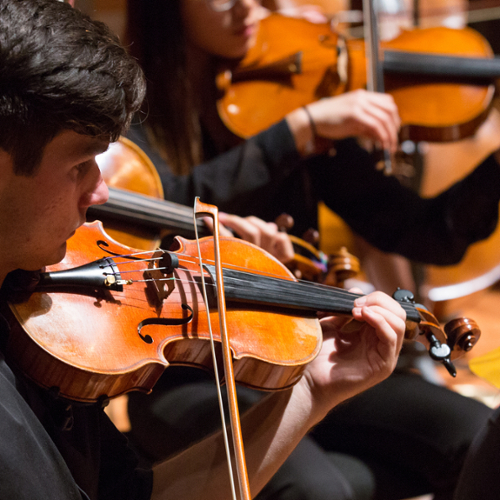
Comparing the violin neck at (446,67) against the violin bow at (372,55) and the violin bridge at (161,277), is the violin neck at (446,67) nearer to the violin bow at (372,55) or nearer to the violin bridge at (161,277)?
the violin bow at (372,55)

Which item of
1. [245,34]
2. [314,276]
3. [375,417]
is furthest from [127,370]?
[245,34]

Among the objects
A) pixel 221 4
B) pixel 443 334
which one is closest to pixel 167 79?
pixel 221 4

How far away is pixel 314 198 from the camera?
1210 millimetres

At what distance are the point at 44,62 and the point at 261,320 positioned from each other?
0.37 meters

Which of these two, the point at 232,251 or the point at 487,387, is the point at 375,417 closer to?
the point at 232,251

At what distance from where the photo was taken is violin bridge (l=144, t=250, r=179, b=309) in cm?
60

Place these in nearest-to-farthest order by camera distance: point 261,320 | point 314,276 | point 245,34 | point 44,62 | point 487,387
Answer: point 44,62 < point 261,320 < point 314,276 < point 245,34 < point 487,387

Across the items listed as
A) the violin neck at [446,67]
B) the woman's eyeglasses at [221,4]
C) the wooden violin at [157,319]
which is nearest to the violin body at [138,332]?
the wooden violin at [157,319]

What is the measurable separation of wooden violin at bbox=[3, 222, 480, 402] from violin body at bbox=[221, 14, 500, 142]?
0.51m

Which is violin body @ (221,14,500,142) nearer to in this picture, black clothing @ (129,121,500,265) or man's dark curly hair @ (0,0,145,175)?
black clothing @ (129,121,500,265)

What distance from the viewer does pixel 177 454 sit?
2.28ft

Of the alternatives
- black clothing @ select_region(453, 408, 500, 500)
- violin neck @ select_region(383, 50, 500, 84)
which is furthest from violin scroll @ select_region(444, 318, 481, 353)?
violin neck @ select_region(383, 50, 500, 84)

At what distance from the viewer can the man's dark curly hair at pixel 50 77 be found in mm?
425

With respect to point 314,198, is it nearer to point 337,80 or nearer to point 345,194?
point 345,194
